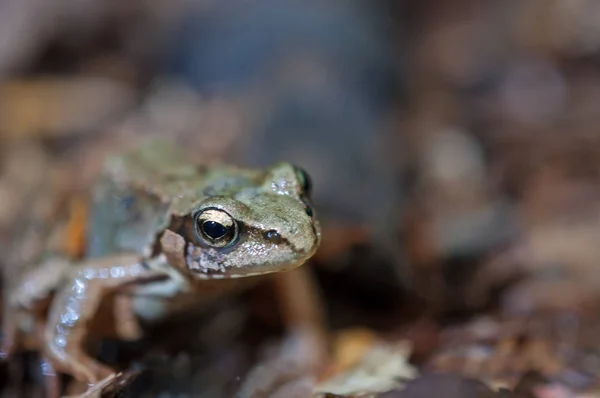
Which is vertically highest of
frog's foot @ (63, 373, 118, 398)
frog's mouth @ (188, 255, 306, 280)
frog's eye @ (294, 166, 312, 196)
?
frog's eye @ (294, 166, 312, 196)

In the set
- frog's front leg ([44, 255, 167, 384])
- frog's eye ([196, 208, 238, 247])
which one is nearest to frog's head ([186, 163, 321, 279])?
frog's eye ([196, 208, 238, 247])

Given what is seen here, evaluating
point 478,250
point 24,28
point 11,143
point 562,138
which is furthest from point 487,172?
point 24,28

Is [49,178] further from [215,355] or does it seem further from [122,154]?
[215,355]

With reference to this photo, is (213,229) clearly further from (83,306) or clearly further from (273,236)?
(83,306)

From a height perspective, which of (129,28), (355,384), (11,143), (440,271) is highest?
(129,28)

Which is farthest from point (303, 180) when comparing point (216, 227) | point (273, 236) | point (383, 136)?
Result: point (383, 136)

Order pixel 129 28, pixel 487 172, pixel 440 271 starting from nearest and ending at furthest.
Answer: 1. pixel 440 271
2. pixel 487 172
3. pixel 129 28

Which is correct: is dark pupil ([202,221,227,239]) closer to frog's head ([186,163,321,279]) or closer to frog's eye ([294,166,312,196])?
frog's head ([186,163,321,279])
